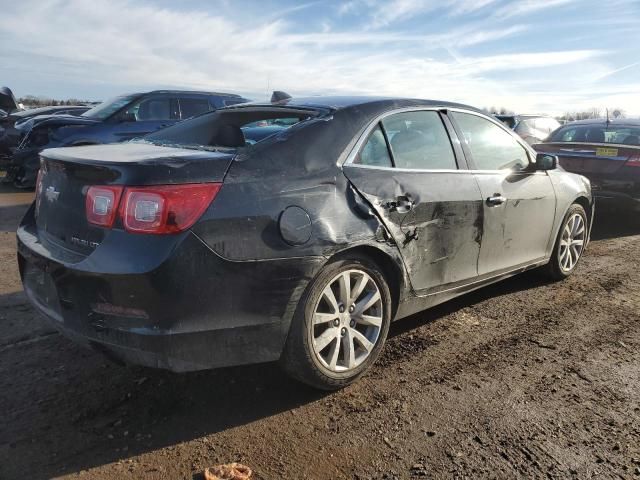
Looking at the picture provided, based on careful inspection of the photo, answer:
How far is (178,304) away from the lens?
2.42m

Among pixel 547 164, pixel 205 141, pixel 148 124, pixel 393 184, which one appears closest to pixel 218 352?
pixel 393 184

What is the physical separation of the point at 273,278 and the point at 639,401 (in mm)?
2128

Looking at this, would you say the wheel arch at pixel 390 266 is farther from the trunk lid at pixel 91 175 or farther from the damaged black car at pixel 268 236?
the trunk lid at pixel 91 175

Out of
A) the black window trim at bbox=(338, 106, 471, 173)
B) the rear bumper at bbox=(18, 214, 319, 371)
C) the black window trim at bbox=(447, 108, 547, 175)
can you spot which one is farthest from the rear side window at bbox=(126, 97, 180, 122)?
the rear bumper at bbox=(18, 214, 319, 371)

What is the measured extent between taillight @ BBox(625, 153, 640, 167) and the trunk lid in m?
6.17

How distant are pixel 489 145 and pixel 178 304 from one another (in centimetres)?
279

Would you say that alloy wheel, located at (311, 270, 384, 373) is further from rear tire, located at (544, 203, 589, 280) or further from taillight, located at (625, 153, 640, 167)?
taillight, located at (625, 153, 640, 167)

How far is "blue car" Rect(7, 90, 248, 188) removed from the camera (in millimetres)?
9086

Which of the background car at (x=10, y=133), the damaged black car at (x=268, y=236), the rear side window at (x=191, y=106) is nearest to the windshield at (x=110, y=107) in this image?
the rear side window at (x=191, y=106)

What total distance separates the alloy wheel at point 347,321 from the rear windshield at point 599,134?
590 cm

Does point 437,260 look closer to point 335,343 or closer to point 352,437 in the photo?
point 335,343

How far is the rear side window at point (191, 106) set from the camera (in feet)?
32.0

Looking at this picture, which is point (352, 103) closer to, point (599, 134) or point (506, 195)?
point (506, 195)

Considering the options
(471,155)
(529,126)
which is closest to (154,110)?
(471,155)
